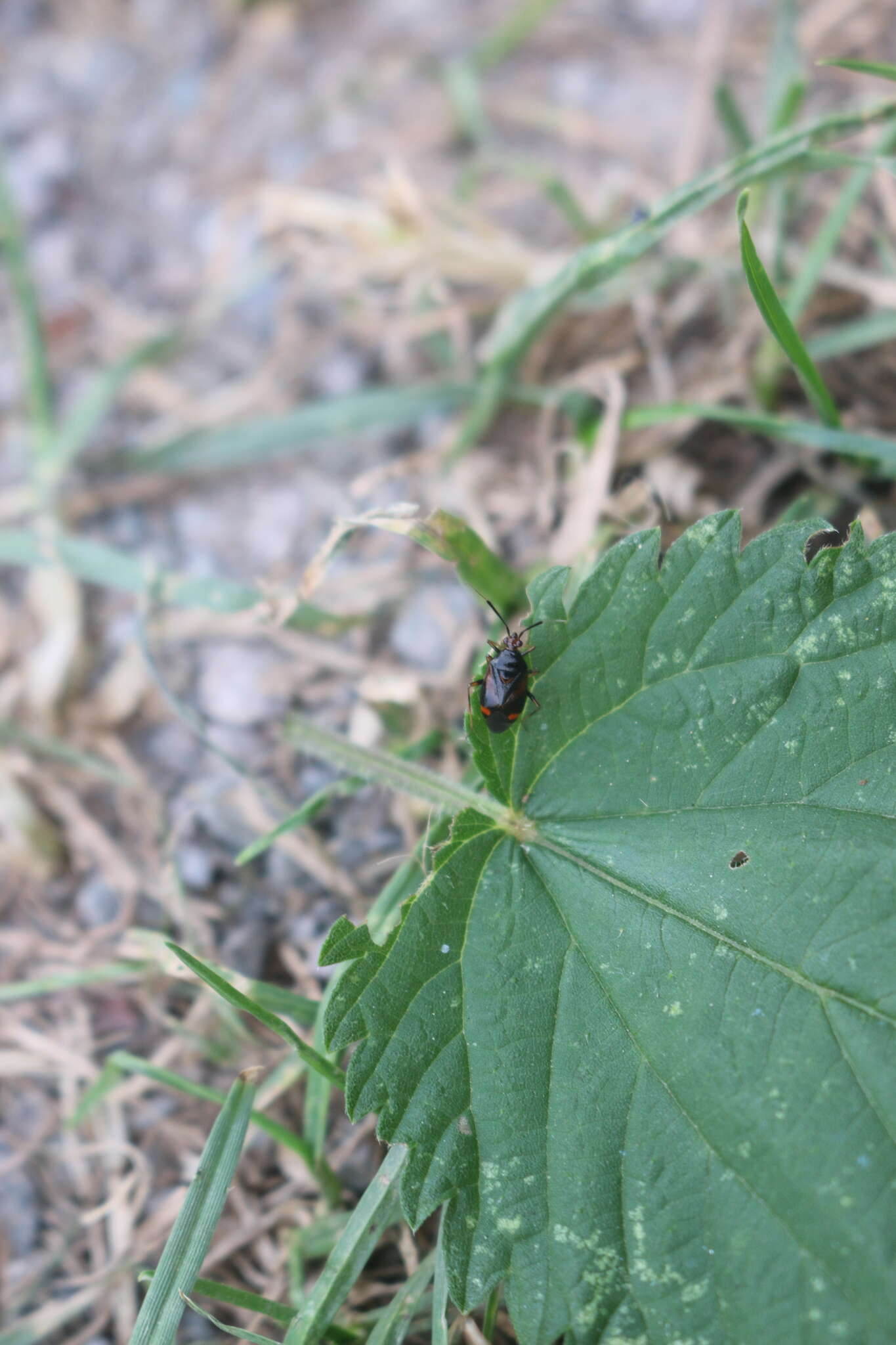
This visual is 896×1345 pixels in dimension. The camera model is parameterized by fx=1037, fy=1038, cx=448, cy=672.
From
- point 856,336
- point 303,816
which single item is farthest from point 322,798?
point 856,336

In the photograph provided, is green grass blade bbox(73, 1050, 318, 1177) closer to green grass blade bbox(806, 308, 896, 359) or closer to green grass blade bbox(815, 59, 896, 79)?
green grass blade bbox(806, 308, 896, 359)

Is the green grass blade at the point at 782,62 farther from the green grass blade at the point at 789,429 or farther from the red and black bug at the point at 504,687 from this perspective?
the red and black bug at the point at 504,687

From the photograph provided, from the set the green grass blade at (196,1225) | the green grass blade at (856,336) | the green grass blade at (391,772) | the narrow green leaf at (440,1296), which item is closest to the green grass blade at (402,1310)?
the narrow green leaf at (440,1296)

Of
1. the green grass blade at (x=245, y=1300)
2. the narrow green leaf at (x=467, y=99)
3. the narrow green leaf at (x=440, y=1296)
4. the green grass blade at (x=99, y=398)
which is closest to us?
the narrow green leaf at (x=440, y=1296)

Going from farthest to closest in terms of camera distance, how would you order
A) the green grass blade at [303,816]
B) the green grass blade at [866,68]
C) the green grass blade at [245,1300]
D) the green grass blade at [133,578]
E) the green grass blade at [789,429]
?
the green grass blade at [133,578]
the green grass blade at [789,429]
the green grass blade at [303,816]
the green grass blade at [866,68]
the green grass blade at [245,1300]

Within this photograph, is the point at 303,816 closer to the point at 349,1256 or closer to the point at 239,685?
the point at 239,685

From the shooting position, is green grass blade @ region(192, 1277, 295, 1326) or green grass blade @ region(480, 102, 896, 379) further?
green grass blade @ region(480, 102, 896, 379)

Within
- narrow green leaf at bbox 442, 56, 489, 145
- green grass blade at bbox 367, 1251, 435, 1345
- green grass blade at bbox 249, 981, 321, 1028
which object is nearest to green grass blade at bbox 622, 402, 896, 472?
narrow green leaf at bbox 442, 56, 489, 145

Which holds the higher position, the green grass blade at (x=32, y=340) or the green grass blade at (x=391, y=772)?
the green grass blade at (x=32, y=340)
